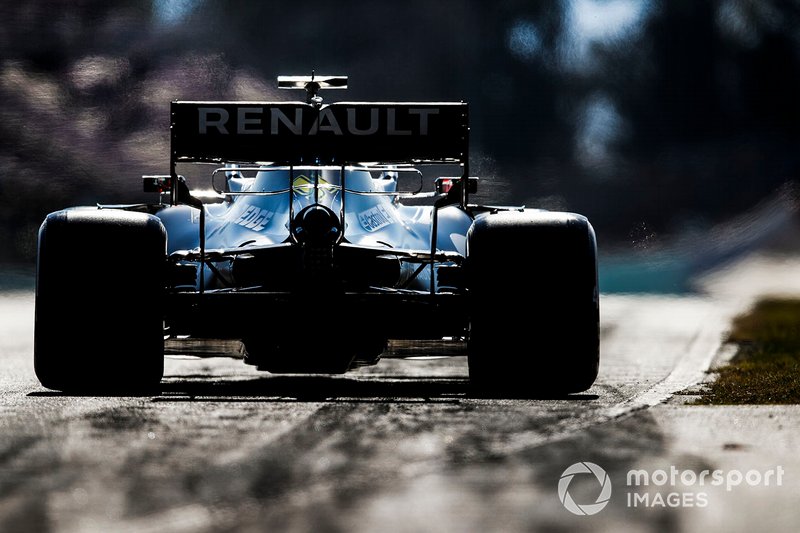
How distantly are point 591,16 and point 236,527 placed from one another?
13719 millimetres

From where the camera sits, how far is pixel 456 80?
67.0ft

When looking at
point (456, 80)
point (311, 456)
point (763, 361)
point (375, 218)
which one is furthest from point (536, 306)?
point (456, 80)

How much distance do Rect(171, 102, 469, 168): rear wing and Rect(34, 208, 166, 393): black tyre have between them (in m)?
0.78

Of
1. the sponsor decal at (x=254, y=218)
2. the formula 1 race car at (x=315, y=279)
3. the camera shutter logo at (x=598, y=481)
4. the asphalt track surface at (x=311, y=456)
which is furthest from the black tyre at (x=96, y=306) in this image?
the camera shutter logo at (x=598, y=481)

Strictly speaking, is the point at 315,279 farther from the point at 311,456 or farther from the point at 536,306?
the point at 311,456

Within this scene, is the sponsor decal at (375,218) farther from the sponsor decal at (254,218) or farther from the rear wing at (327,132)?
the rear wing at (327,132)

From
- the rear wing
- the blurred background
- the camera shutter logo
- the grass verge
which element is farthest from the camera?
the blurred background

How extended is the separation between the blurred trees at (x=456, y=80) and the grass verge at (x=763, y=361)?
5.13 feet

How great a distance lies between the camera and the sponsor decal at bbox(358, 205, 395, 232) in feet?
34.0

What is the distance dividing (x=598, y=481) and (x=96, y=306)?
153 inches

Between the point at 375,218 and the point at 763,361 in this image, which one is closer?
the point at 375,218

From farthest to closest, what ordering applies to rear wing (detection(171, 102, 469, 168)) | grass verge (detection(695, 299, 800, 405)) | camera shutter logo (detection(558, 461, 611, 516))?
1. grass verge (detection(695, 299, 800, 405))
2. rear wing (detection(171, 102, 469, 168))
3. camera shutter logo (detection(558, 461, 611, 516))

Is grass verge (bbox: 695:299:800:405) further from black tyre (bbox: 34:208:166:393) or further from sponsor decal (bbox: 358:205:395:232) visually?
black tyre (bbox: 34:208:166:393)

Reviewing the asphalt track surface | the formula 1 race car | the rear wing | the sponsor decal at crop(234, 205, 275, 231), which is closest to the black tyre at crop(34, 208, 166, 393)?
the formula 1 race car
